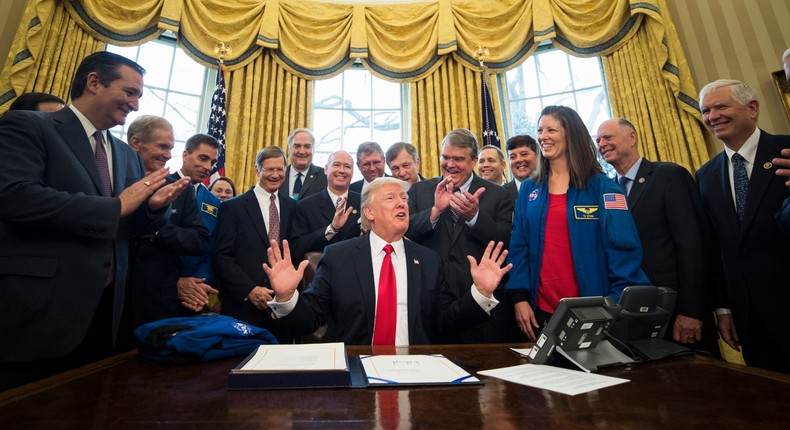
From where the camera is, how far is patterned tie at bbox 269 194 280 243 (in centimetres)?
261

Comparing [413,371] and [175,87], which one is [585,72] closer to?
[175,87]

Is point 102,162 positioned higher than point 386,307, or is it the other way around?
point 102,162

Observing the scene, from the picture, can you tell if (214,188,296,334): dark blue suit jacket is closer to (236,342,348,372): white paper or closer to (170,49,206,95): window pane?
(236,342,348,372): white paper

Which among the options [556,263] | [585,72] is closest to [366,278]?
Answer: [556,263]

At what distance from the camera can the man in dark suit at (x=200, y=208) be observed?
2275 mm

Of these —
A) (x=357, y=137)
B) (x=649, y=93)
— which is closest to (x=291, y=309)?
(x=357, y=137)

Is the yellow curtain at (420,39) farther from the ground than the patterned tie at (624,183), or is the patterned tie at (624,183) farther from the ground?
the yellow curtain at (420,39)

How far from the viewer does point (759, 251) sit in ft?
6.15

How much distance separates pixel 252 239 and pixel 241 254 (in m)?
0.11

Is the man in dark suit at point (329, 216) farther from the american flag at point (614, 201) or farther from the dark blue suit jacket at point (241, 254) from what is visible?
the american flag at point (614, 201)

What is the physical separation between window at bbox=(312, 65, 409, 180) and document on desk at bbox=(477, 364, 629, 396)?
511cm

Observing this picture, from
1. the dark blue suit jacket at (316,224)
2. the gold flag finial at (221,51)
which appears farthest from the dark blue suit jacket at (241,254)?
the gold flag finial at (221,51)

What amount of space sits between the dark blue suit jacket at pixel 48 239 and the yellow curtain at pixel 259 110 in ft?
11.4

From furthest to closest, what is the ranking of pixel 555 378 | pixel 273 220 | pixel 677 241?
pixel 273 220 → pixel 677 241 → pixel 555 378
